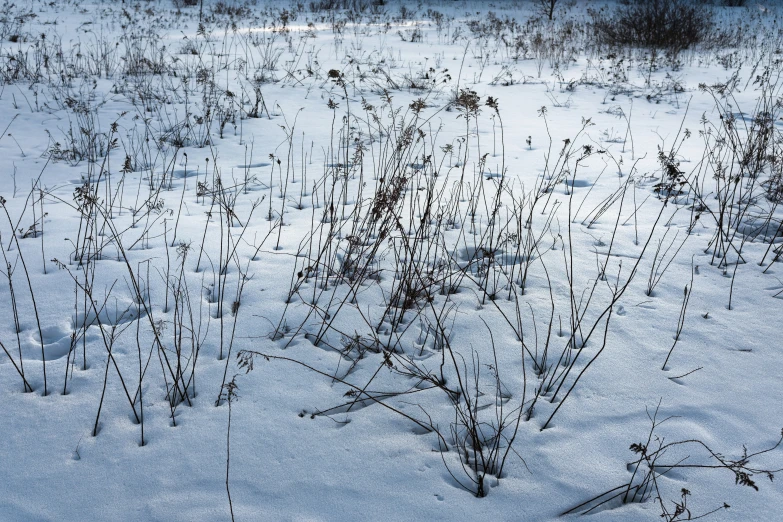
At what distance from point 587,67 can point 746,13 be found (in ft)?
42.3

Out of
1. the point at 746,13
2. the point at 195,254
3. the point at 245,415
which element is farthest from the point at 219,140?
the point at 746,13

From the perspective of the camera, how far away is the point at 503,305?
2.79m

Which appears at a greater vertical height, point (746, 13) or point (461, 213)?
point (746, 13)

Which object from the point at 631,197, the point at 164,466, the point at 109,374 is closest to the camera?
the point at 164,466

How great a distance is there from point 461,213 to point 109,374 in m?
2.45

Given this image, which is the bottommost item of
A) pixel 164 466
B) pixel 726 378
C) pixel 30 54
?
pixel 164 466

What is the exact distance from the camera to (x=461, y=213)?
383 centimetres

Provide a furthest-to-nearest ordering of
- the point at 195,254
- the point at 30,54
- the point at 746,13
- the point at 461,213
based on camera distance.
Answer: the point at 746,13 < the point at 30,54 < the point at 461,213 < the point at 195,254


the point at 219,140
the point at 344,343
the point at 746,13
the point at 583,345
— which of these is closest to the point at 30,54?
the point at 219,140

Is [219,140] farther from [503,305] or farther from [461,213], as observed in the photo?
[503,305]

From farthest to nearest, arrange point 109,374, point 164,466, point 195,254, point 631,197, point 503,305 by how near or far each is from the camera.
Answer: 1. point 631,197
2. point 195,254
3. point 503,305
4. point 109,374
5. point 164,466

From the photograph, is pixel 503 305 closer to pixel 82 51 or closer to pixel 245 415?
pixel 245 415

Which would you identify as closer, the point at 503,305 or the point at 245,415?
the point at 245,415

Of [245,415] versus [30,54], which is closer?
[245,415]
